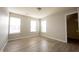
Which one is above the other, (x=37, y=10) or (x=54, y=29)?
(x=37, y=10)

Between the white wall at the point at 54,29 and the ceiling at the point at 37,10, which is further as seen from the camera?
the white wall at the point at 54,29

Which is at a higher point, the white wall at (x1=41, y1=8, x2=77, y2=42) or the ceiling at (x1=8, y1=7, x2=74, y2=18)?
the ceiling at (x1=8, y1=7, x2=74, y2=18)

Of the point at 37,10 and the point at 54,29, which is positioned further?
the point at 54,29

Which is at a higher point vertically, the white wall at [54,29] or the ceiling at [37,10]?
the ceiling at [37,10]

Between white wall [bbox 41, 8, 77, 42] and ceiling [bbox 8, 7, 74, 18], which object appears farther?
white wall [bbox 41, 8, 77, 42]
